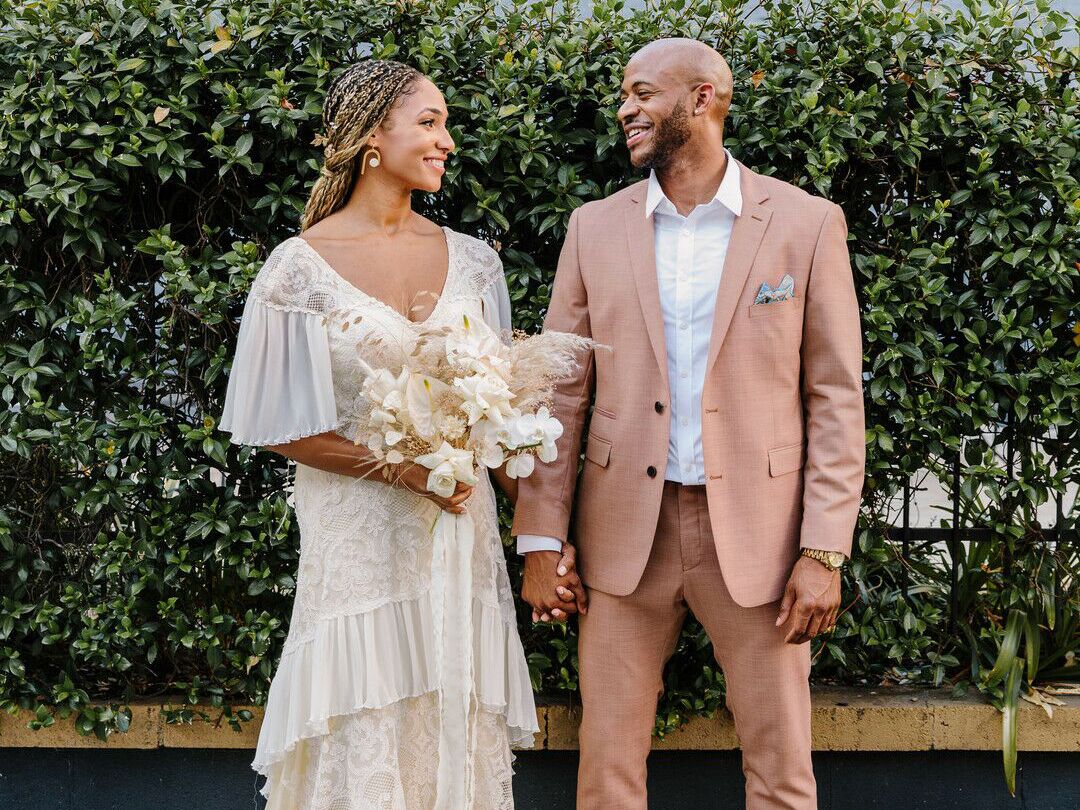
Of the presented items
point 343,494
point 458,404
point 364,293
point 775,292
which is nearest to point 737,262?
point 775,292

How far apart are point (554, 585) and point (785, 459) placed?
2.44ft

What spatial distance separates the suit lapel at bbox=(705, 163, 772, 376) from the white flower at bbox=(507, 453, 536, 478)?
56 cm

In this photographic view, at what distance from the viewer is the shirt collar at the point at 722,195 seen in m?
3.04

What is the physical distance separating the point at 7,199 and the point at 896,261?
3.06 meters

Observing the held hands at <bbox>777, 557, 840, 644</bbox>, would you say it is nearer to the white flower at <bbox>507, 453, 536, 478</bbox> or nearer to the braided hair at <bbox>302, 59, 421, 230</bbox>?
the white flower at <bbox>507, 453, 536, 478</bbox>

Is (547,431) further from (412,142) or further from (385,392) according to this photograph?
(412,142)

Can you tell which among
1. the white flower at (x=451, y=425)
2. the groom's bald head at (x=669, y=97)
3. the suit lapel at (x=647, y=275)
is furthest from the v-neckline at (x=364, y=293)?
the groom's bald head at (x=669, y=97)

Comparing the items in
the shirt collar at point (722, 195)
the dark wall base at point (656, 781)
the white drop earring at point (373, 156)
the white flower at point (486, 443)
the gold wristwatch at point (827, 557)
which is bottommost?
the dark wall base at point (656, 781)

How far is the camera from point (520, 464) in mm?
2773

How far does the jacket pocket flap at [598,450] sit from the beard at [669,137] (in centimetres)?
79

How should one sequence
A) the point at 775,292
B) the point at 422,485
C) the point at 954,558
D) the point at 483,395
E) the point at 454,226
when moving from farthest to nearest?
the point at 954,558, the point at 454,226, the point at 775,292, the point at 422,485, the point at 483,395

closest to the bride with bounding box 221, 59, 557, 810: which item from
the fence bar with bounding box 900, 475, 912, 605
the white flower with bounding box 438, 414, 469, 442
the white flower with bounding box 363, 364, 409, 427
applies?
the white flower with bounding box 363, 364, 409, 427

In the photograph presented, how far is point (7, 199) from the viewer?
3732 mm

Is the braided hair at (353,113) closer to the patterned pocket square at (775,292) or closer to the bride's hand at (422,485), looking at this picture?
the bride's hand at (422,485)
